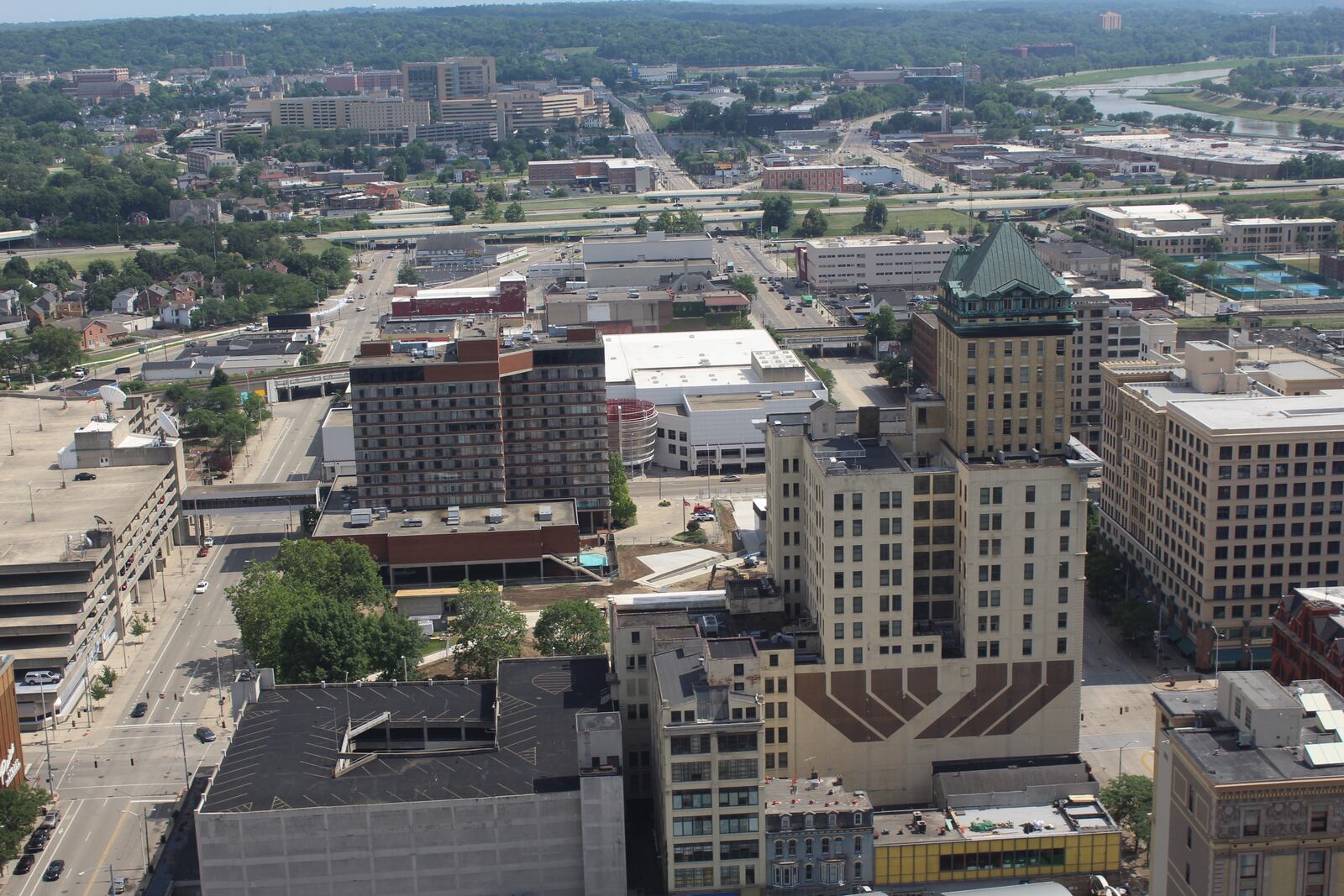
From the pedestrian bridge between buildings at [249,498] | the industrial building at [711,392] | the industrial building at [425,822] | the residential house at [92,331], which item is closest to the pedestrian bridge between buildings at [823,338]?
the industrial building at [711,392]

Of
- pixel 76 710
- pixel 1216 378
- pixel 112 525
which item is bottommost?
pixel 76 710

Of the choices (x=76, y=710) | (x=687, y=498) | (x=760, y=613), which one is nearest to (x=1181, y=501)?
(x=760, y=613)

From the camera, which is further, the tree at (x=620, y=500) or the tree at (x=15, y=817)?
the tree at (x=620, y=500)

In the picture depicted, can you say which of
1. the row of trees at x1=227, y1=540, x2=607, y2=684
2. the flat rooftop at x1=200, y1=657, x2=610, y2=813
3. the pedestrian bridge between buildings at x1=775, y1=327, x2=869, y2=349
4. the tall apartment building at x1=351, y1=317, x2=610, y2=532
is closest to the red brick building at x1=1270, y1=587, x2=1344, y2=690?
the flat rooftop at x1=200, y1=657, x2=610, y2=813

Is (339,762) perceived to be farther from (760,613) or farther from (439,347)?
(439,347)

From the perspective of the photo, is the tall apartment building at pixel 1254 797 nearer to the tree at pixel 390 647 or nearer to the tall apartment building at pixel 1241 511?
the tall apartment building at pixel 1241 511
